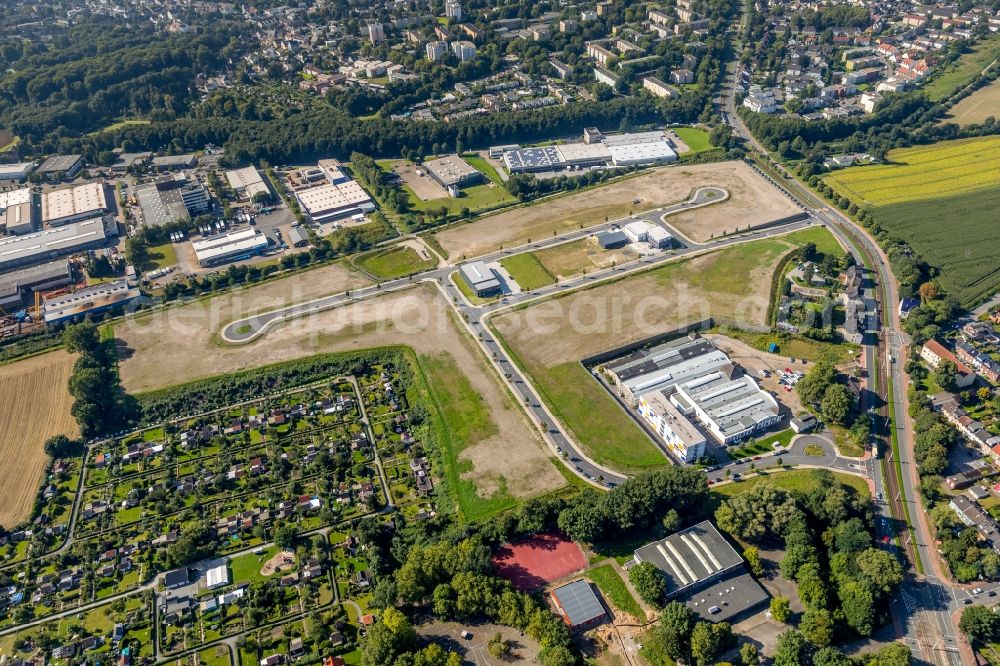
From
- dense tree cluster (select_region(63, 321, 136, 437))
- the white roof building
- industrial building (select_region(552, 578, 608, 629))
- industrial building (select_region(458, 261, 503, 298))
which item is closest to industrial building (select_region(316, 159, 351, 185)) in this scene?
industrial building (select_region(458, 261, 503, 298))

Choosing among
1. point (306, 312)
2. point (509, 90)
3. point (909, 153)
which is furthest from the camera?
point (509, 90)

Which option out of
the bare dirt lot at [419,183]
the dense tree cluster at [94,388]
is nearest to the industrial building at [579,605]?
the dense tree cluster at [94,388]

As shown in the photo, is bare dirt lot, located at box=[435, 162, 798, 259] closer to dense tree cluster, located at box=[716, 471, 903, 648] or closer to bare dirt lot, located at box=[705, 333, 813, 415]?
bare dirt lot, located at box=[705, 333, 813, 415]

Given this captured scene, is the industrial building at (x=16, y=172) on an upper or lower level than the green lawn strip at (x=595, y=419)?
upper

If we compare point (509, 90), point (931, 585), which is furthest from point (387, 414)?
point (509, 90)

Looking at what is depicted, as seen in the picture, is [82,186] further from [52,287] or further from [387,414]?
[387,414]

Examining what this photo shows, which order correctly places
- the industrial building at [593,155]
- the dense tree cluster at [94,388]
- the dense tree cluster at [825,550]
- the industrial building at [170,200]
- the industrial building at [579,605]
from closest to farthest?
the dense tree cluster at [825,550] < the industrial building at [579,605] < the dense tree cluster at [94,388] < the industrial building at [170,200] < the industrial building at [593,155]

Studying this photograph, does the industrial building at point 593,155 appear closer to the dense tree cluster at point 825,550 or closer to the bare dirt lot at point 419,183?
the bare dirt lot at point 419,183

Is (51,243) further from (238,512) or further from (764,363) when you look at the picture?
(764,363)
